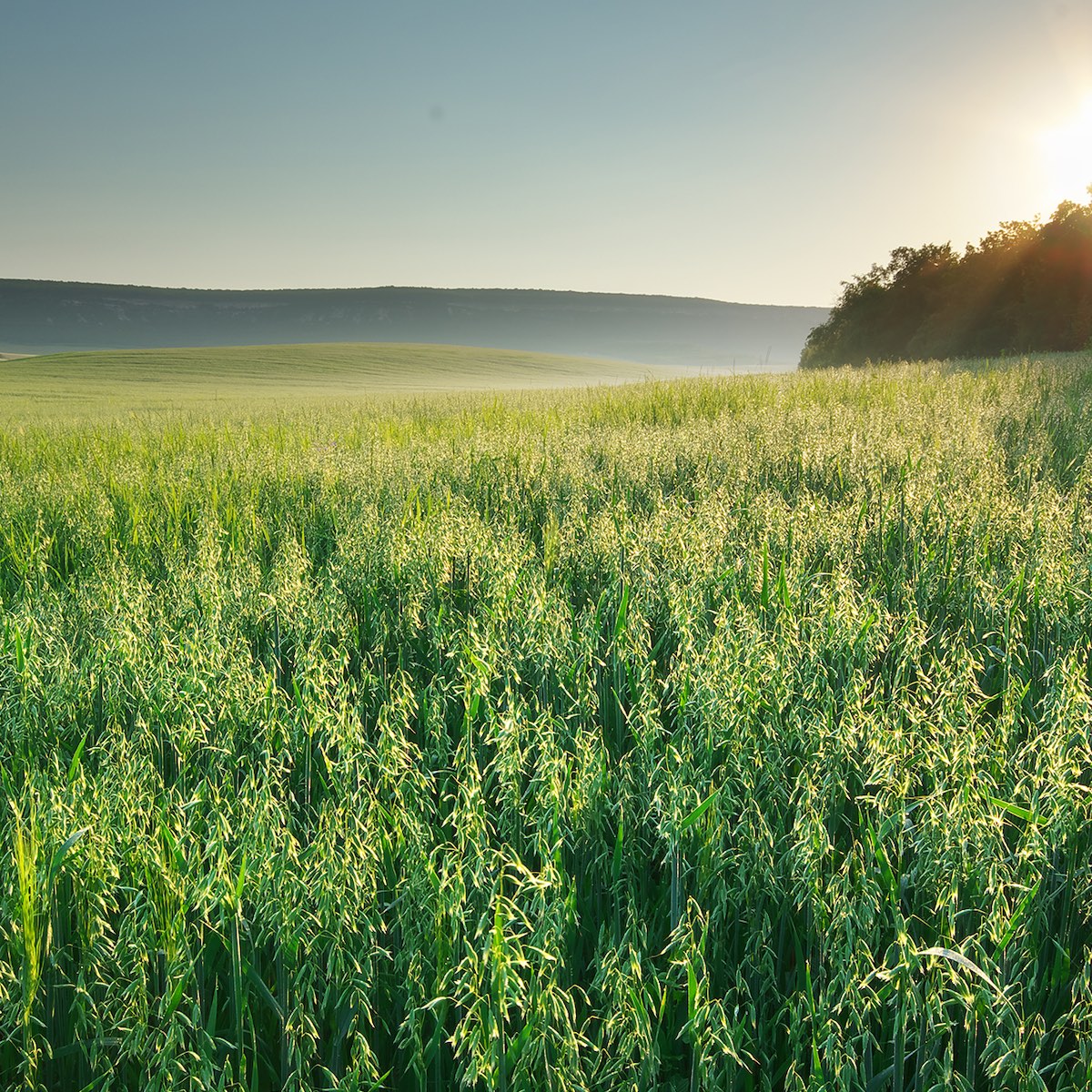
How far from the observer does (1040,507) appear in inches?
116

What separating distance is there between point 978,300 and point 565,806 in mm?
42092

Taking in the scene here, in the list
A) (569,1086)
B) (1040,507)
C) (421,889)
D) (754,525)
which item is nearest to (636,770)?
(421,889)

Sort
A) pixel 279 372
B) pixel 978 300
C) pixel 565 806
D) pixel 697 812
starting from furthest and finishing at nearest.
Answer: pixel 279 372 < pixel 978 300 < pixel 565 806 < pixel 697 812

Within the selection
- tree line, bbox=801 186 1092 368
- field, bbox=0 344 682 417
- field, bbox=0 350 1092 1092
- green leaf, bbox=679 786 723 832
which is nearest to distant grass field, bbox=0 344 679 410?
field, bbox=0 344 682 417

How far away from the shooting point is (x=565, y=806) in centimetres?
128

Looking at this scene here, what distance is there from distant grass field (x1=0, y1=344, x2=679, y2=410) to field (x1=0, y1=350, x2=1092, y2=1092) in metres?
27.0

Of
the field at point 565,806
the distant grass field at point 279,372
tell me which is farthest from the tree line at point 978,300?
the field at point 565,806

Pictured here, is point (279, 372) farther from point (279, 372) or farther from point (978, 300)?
point (978, 300)

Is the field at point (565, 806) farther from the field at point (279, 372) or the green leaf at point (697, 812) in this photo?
the field at point (279, 372)

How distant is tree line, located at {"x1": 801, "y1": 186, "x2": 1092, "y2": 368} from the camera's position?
3128cm

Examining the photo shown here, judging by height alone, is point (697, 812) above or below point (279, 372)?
below

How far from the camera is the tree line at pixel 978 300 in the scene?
31281mm

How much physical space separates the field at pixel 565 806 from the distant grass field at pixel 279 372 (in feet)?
88.5

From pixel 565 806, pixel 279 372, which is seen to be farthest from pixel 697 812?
pixel 279 372
